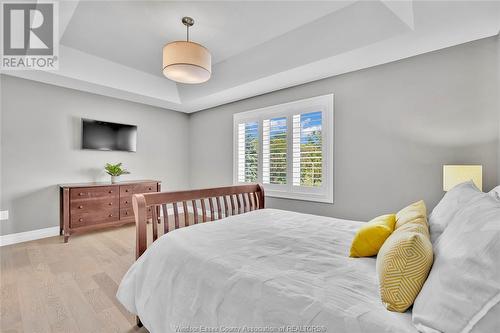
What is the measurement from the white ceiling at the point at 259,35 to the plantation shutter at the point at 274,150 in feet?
1.90

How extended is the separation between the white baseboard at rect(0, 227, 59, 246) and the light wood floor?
14 centimetres

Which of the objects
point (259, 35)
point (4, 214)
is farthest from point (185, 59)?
point (4, 214)

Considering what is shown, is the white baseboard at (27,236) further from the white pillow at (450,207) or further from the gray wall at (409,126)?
the white pillow at (450,207)

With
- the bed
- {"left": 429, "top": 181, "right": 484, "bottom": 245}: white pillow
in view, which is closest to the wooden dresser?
the bed

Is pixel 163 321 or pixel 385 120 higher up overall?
pixel 385 120

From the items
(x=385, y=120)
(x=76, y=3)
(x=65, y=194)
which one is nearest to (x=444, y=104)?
(x=385, y=120)

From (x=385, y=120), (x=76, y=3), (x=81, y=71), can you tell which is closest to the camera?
(x=76, y=3)

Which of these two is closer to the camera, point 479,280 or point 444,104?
point 479,280

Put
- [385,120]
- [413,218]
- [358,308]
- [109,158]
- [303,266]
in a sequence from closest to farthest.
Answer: [358,308], [303,266], [413,218], [385,120], [109,158]

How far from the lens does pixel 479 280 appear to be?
660mm

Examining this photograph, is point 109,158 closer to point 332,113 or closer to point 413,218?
point 332,113

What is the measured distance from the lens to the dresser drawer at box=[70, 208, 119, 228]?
344 centimetres

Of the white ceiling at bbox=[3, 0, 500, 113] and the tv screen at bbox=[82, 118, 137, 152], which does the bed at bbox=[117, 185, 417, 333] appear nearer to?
the white ceiling at bbox=[3, 0, 500, 113]

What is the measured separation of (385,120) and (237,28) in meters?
2.05
